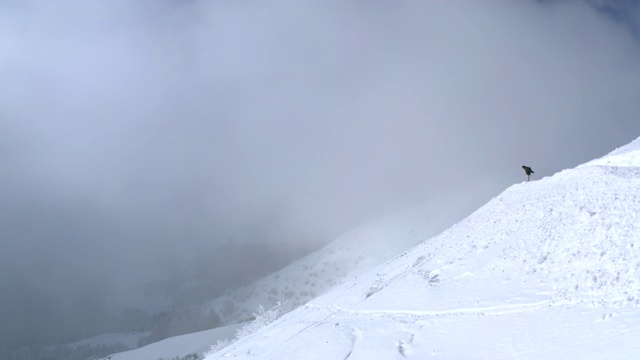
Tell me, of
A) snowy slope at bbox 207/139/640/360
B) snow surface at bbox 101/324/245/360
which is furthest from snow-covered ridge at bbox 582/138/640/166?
snow surface at bbox 101/324/245/360

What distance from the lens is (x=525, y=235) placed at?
3703 cm

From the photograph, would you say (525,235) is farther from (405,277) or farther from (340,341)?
(340,341)

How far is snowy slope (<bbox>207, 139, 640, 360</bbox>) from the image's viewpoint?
24.1 metres

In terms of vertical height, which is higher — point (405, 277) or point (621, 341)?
point (405, 277)

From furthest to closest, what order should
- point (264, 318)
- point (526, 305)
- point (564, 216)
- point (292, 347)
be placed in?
point (264, 318) < point (564, 216) < point (292, 347) < point (526, 305)

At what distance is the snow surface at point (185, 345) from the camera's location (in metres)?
154

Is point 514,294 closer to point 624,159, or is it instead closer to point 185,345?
point 624,159

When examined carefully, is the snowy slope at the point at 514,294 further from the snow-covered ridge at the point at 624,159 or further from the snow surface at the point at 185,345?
the snow surface at the point at 185,345

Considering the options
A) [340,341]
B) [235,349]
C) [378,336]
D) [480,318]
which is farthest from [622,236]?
[235,349]

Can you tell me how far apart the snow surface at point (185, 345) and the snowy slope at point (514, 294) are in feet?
375

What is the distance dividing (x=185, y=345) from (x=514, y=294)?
150748mm

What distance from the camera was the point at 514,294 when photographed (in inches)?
1170

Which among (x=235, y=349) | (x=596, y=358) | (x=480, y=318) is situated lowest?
(x=596, y=358)

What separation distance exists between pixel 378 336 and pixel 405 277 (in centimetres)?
1061
